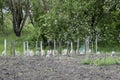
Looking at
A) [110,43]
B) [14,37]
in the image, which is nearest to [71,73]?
[110,43]

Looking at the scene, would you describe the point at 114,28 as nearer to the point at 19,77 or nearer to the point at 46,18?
the point at 46,18

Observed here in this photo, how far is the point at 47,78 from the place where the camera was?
6.78 meters

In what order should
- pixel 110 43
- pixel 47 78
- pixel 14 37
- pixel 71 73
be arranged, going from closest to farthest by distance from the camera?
pixel 47 78, pixel 71 73, pixel 110 43, pixel 14 37

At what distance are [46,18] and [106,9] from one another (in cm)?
333

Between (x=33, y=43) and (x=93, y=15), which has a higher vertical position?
(x=93, y=15)

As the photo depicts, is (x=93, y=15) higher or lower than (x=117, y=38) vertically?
higher

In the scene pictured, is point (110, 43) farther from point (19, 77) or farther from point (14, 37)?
point (19, 77)

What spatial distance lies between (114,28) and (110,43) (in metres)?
0.93

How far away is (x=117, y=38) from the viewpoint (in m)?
19.7

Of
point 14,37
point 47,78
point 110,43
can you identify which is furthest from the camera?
point 14,37

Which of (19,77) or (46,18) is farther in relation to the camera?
(46,18)

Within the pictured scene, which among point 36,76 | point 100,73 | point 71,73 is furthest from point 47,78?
point 100,73

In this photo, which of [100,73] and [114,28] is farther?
[114,28]

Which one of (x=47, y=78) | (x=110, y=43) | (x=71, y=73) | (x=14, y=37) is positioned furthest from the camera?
(x=14, y=37)
